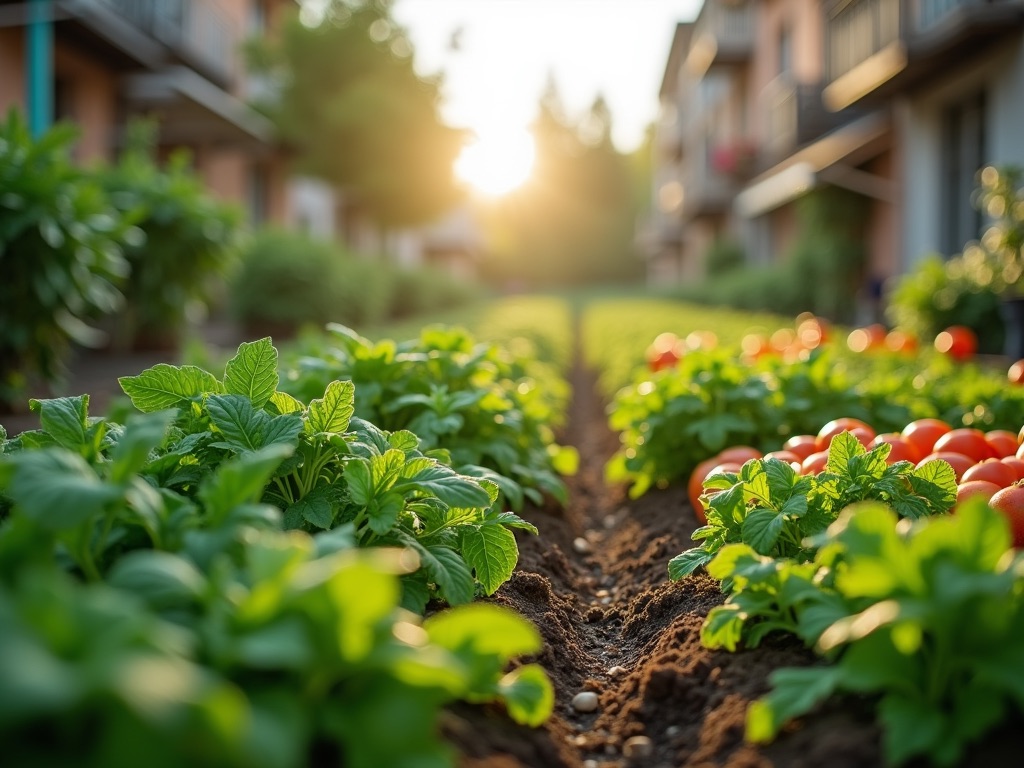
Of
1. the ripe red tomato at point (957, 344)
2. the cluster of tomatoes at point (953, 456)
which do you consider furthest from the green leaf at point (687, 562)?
the ripe red tomato at point (957, 344)

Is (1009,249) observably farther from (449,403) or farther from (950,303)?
(449,403)

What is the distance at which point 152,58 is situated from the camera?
16.4 metres

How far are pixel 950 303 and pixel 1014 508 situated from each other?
6971mm

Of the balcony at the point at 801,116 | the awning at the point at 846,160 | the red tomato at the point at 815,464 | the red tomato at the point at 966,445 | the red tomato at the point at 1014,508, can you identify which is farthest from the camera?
the balcony at the point at 801,116

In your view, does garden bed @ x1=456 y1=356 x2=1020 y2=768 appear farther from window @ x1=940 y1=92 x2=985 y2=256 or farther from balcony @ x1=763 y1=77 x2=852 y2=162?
balcony @ x1=763 y1=77 x2=852 y2=162

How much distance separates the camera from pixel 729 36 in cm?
2719

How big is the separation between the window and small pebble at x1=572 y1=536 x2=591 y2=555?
10.6 m

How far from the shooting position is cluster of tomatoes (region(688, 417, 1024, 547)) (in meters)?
2.48

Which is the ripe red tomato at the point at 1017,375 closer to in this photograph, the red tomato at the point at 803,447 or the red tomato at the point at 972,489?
the red tomato at the point at 803,447

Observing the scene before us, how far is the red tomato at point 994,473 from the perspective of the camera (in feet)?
8.77

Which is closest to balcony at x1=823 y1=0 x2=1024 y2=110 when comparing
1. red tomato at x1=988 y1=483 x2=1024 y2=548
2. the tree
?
red tomato at x1=988 y1=483 x2=1024 y2=548

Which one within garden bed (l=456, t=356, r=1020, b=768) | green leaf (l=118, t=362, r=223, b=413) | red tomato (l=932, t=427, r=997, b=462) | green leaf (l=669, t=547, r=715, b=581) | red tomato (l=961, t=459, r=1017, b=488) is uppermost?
green leaf (l=118, t=362, r=223, b=413)

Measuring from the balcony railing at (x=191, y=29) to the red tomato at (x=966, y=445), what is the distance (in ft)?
53.4

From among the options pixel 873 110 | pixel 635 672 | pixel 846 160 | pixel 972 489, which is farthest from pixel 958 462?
pixel 846 160
